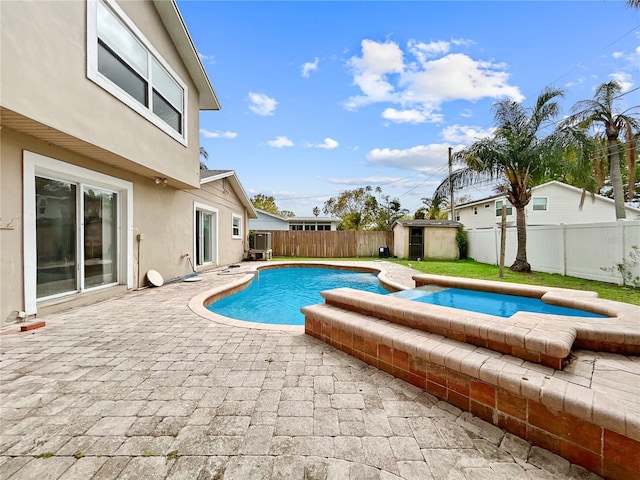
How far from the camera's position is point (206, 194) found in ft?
37.3

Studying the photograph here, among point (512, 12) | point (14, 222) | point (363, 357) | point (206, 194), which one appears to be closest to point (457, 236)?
point (512, 12)

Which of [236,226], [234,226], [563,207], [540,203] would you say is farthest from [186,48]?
[563,207]

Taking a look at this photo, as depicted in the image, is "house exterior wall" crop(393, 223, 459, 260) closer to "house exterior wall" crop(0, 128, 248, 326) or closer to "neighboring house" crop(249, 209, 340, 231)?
"neighboring house" crop(249, 209, 340, 231)

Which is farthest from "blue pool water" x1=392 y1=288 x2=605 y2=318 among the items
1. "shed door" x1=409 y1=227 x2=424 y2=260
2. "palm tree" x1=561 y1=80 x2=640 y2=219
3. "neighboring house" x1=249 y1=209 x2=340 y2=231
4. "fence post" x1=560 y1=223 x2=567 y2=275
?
"neighboring house" x1=249 y1=209 x2=340 y2=231

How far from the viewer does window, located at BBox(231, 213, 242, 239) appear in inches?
574

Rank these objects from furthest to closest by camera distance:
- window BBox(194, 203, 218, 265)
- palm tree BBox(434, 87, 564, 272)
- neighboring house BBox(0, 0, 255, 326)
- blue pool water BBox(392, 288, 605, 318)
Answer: window BBox(194, 203, 218, 265), palm tree BBox(434, 87, 564, 272), blue pool water BBox(392, 288, 605, 318), neighboring house BBox(0, 0, 255, 326)

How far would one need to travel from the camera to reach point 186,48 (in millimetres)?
Result: 7840

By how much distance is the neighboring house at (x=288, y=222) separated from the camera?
83.6ft

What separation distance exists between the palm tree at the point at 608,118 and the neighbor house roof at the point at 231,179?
43.9 feet

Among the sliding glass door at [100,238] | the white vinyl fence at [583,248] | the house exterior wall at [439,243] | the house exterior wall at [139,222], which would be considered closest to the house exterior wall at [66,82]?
the house exterior wall at [139,222]

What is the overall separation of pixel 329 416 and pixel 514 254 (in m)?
13.4

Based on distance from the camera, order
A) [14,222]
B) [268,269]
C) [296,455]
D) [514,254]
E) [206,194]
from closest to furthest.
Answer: [296,455]
[14,222]
[206,194]
[514,254]
[268,269]

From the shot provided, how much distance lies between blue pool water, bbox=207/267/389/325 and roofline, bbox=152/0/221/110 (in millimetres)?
6669

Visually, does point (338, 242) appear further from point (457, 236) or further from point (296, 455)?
point (296, 455)
